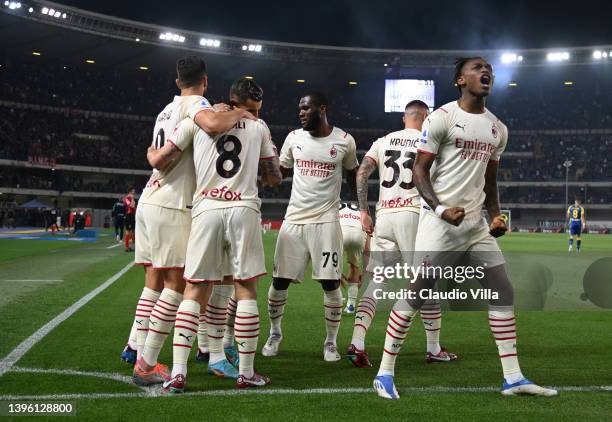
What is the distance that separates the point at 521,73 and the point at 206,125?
6428cm

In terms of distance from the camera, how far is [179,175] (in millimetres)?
5305

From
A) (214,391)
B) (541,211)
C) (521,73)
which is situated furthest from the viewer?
(541,211)

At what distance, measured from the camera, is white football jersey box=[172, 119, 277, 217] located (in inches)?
196

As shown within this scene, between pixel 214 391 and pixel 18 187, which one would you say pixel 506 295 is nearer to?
pixel 214 391

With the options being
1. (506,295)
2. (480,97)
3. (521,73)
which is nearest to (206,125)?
(480,97)

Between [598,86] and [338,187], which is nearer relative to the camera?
[338,187]

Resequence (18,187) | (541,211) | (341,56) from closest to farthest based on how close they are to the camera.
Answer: (18,187) < (341,56) < (541,211)

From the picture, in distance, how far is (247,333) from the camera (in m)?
4.97

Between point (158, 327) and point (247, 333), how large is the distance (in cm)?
70

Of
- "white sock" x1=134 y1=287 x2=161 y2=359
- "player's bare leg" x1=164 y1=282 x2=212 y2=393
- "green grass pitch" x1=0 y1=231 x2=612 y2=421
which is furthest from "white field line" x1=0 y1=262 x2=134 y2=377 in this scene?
"player's bare leg" x1=164 y1=282 x2=212 y2=393

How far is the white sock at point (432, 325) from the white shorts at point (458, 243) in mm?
1403

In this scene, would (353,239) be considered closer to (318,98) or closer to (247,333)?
(318,98)

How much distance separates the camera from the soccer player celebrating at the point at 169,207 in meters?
4.98

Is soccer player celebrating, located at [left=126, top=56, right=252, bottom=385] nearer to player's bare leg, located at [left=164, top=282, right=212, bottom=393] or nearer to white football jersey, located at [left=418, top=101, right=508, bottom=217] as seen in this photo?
player's bare leg, located at [left=164, top=282, right=212, bottom=393]
